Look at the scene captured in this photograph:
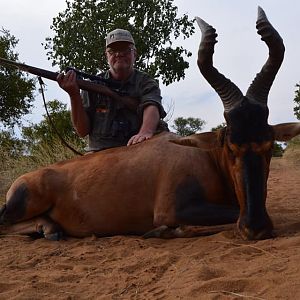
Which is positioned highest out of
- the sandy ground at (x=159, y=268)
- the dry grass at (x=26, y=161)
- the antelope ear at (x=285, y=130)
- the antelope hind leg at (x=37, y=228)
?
the dry grass at (x=26, y=161)

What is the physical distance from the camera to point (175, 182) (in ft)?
15.7

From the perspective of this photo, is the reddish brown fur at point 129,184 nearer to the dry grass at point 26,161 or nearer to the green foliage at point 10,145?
the dry grass at point 26,161

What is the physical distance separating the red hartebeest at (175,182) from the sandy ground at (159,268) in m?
0.25

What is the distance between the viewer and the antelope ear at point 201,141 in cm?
480

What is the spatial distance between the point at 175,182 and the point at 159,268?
135 centimetres

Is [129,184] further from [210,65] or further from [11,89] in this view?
[11,89]

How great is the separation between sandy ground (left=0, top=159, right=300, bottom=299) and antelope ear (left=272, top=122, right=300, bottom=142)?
2.43 feet

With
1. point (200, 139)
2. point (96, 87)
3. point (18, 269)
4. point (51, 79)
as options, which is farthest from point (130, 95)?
point (18, 269)

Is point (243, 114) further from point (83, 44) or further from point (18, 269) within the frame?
point (83, 44)

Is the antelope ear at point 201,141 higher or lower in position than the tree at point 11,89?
lower

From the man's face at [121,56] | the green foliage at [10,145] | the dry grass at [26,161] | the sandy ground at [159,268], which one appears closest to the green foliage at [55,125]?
the green foliage at [10,145]

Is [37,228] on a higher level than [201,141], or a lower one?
lower

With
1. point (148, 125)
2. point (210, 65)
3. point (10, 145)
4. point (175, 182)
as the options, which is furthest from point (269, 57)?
point (10, 145)

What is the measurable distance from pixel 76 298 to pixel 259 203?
1.62m
